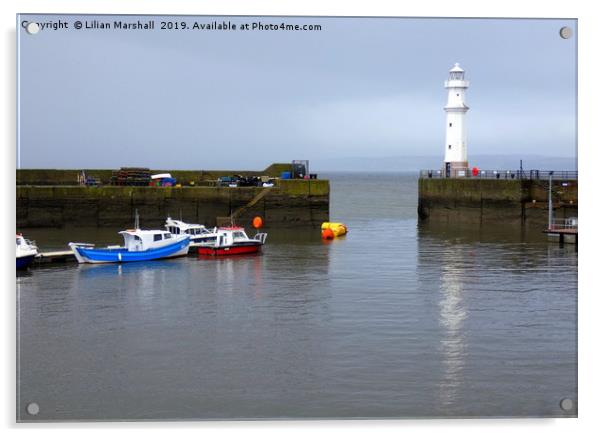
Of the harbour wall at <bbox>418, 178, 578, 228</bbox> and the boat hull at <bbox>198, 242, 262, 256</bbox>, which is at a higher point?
the harbour wall at <bbox>418, 178, 578, 228</bbox>

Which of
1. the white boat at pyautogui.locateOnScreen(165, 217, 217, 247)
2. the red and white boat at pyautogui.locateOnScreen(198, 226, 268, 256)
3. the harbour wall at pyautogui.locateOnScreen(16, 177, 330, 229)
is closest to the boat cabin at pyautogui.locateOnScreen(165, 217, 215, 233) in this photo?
the white boat at pyautogui.locateOnScreen(165, 217, 217, 247)

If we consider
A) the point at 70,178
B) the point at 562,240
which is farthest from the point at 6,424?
the point at 70,178

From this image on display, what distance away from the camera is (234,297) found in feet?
64.3

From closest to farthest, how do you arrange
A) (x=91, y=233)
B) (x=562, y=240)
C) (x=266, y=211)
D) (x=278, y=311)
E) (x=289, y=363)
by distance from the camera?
(x=289, y=363)
(x=278, y=311)
(x=562, y=240)
(x=91, y=233)
(x=266, y=211)

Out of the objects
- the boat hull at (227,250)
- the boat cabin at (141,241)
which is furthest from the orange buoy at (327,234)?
the boat cabin at (141,241)

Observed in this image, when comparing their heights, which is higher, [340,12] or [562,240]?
[340,12]

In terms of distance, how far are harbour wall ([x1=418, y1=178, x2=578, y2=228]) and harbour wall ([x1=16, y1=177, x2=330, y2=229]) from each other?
669 centimetres

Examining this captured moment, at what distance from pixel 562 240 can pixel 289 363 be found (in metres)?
20.4

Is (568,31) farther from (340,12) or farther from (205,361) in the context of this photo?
(205,361)

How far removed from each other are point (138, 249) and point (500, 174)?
1969 centimetres

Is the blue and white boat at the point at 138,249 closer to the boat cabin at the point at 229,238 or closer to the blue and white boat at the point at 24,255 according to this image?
the boat cabin at the point at 229,238

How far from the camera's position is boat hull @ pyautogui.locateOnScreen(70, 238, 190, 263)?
84.5ft

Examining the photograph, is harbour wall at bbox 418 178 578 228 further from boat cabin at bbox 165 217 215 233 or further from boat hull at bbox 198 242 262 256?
boat cabin at bbox 165 217 215 233

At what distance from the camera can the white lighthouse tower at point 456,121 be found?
1753 inches
